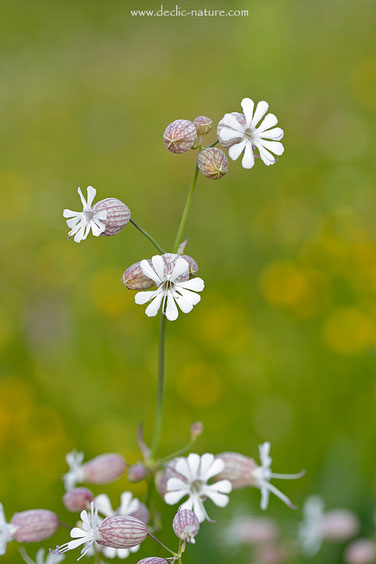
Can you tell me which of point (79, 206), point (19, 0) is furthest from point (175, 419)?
point (19, 0)

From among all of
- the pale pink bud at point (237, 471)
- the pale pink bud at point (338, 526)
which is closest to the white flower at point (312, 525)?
the pale pink bud at point (338, 526)

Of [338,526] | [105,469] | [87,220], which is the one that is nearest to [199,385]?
[338,526]

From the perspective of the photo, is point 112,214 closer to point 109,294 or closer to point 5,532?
point 5,532

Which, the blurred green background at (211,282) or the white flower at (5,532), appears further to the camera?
the blurred green background at (211,282)

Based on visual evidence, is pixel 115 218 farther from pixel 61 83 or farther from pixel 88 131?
pixel 61 83

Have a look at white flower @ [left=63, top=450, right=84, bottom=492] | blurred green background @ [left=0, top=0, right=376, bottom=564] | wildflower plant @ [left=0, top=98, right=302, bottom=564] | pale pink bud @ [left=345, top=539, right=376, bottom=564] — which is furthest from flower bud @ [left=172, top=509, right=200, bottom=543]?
blurred green background @ [left=0, top=0, right=376, bottom=564]

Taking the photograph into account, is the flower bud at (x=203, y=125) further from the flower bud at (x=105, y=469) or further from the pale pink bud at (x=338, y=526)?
the pale pink bud at (x=338, y=526)
